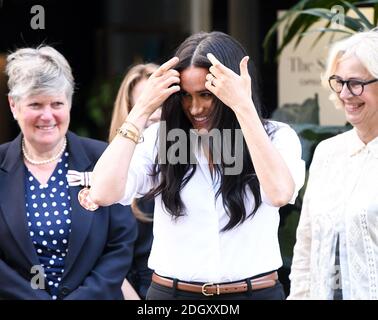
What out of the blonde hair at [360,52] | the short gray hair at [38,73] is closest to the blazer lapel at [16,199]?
the short gray hair at [38,73]

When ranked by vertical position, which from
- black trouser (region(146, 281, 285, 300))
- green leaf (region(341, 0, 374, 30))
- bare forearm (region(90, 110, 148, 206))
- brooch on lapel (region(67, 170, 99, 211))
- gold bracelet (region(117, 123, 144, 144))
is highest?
green leaf (region(341, 0, 374, 30))

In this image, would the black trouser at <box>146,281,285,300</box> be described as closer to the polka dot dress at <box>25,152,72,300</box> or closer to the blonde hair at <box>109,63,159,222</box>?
the polka dot dress at <box>25,152,72,300</box>

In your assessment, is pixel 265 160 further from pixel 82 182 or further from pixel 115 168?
pixel 82 182

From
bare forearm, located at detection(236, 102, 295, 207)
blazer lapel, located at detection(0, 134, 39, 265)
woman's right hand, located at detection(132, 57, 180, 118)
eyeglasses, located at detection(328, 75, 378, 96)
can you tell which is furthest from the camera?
blazer lapel, located at detection(0, 134, 39, 265)

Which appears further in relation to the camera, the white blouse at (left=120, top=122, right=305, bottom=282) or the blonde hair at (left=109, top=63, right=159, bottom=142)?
the blonde hair at (left=109, top=63, right=159, bottom=142)

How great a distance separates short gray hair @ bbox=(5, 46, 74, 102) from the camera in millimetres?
3939

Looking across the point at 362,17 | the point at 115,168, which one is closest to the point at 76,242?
the point at 115,168

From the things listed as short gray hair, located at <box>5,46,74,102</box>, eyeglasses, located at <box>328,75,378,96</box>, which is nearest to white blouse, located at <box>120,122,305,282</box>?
eyeglasses, located at <box>328,75,378,96</box>

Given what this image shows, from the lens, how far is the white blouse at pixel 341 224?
3.32m

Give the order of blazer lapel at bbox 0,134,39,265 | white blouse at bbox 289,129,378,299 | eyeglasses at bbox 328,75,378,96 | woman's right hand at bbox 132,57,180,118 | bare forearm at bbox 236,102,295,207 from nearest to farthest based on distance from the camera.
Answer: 1. bare forearm at bbox 236,102,295,207
2. woman's right hand at bbox 132,57,180,118
3. white blouse at bbox 289,129,378,299
4. eyeglasses at bbox 328,75,378,96
5. blazer lapel at bbox 0,134,39,265

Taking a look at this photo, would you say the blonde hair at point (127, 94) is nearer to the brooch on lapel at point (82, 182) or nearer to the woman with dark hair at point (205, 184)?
the brooch on lapel at point (82, 182)

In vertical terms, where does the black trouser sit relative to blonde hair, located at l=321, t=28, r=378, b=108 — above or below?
below

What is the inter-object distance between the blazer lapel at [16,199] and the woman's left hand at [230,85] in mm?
1134
